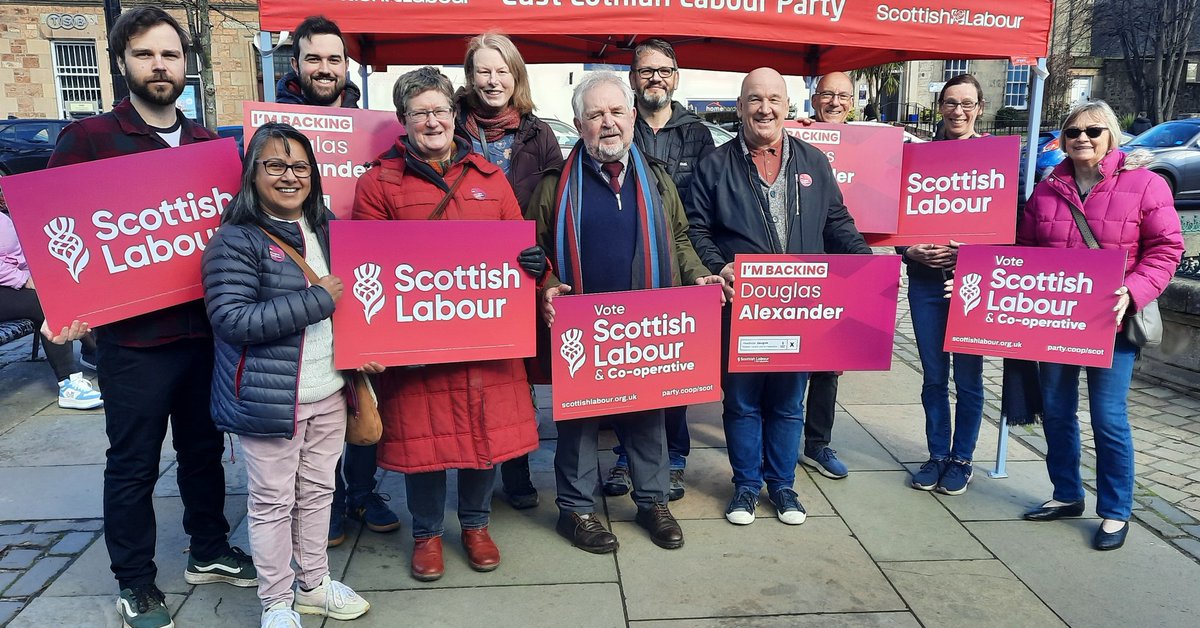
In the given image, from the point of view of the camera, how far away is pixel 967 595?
3312mm

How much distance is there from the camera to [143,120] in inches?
115

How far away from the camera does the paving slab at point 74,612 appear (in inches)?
122

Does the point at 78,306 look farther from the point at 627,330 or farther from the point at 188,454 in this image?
the point at 627,330

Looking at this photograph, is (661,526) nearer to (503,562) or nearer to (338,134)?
(503,562)

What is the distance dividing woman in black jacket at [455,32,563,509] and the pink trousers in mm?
1009

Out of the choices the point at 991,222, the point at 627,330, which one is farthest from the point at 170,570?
the point at 991,222

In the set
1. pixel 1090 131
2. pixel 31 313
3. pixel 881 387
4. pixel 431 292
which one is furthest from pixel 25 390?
pixel 1090 131

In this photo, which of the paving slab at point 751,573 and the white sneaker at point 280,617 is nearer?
the white sneaker at point 280,617

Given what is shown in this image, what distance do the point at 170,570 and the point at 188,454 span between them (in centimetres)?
64

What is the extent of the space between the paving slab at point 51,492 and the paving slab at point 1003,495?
168 inches

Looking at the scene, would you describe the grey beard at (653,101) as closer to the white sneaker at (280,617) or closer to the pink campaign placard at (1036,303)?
the pink campaign placard at (1036,303)

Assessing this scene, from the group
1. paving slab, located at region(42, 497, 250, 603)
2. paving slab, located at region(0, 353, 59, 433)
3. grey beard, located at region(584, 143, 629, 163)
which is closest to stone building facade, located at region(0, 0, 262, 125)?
paving slab, located at region(0, 353, 59, 433)

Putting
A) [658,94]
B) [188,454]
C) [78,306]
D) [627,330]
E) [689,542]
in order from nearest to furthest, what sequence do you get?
[78,306]
[188,454]
[627,330]
[689,542]
[658,94]

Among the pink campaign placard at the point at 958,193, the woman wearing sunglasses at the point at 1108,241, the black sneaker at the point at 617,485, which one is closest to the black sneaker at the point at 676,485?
the black sneaker at the point at 617,485
